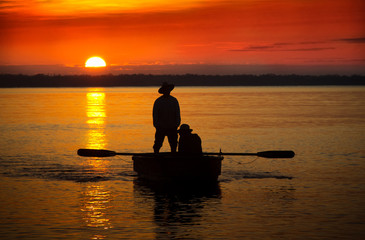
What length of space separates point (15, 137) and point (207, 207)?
2228 centimetres

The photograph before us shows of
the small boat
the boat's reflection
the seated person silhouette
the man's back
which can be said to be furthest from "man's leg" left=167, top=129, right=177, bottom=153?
the boat's reflection

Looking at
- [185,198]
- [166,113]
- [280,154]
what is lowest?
[185,198]

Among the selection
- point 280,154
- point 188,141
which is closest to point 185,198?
point 188,141

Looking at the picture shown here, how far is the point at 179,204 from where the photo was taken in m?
15.4

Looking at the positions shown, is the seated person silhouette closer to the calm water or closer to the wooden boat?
the wooden boat

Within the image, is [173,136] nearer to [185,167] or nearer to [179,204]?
[185,167]

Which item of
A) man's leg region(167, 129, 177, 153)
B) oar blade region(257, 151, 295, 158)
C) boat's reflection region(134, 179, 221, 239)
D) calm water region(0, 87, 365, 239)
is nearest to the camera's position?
boat's reflection region(134, 179, 221, 239)

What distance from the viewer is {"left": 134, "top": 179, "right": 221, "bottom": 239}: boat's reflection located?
41.4 ft

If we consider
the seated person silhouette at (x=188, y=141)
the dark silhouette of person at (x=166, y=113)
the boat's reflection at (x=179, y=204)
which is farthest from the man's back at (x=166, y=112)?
the boat's reflection at (x=179, y=204)

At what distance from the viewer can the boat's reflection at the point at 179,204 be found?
1262cm

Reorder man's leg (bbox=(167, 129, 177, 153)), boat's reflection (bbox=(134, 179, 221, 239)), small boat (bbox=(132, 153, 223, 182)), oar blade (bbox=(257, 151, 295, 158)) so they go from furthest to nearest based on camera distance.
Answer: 1. man's leg (bbox=(167, 129, 177, 153))
2. oar blade (bbox=(257, 151, 295, 158))
3. small boat (bbox=(132, 153, 223, 182))
4. boat's reflection (bbox=(134, 179, 221, 239))

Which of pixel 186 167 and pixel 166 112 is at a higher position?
pixel 166 112

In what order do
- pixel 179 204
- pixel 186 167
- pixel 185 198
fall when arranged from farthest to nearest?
pixel 186 167 < pixel 185 198 < pixel 179 204

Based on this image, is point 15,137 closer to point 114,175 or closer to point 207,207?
point 114,175
